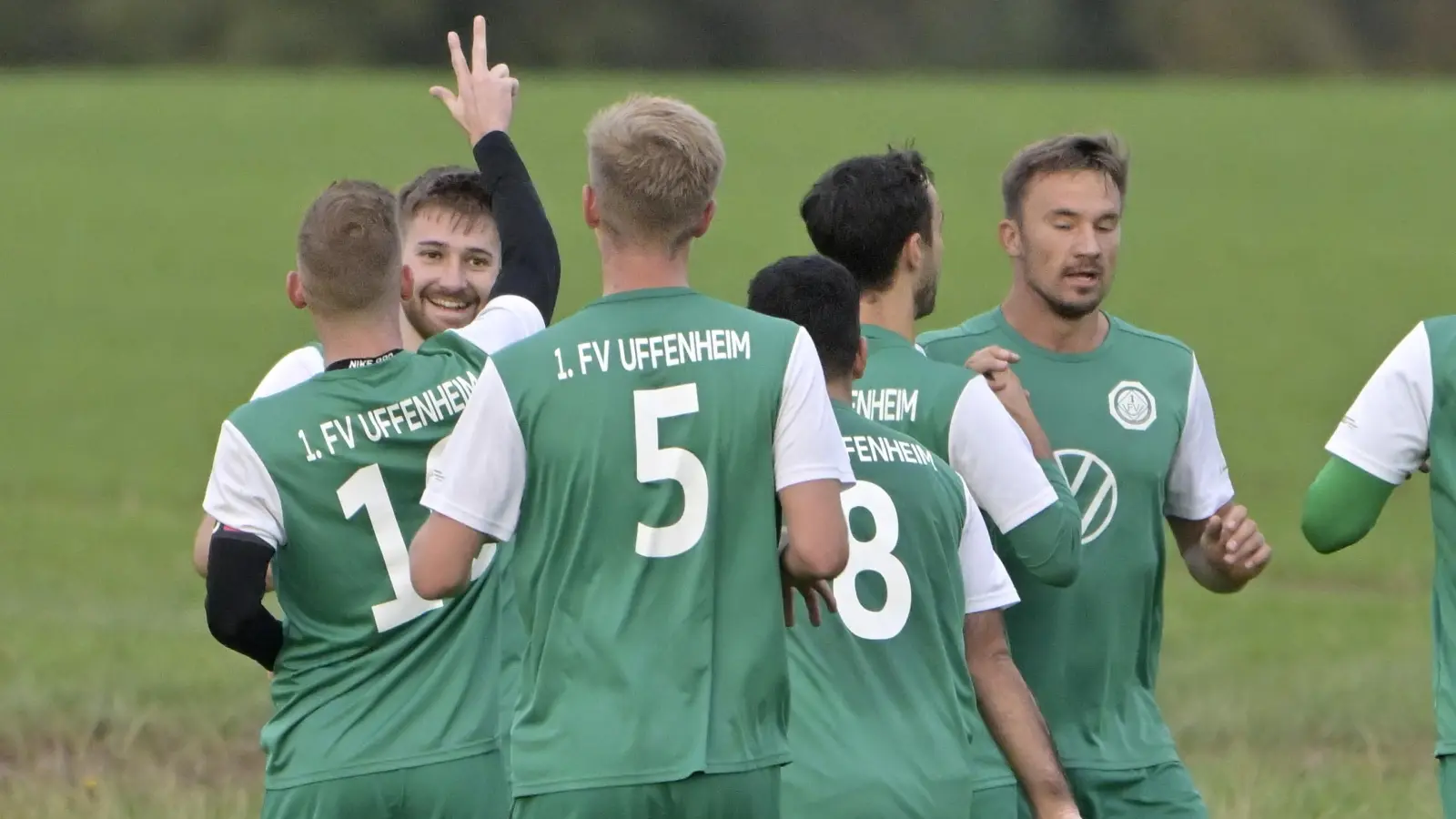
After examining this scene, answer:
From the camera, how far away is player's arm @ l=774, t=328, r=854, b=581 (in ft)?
13.8

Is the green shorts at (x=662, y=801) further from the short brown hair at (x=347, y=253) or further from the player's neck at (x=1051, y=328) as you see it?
the player's neck at (x=1051, y=328)

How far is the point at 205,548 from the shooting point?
17.1ft

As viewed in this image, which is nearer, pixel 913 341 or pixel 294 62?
pixel 913 341

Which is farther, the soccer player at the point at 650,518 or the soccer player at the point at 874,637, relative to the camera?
the soccer player at the point at 874,637

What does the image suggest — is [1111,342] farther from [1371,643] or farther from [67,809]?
[1371,643]

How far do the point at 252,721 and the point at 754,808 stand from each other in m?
6.80

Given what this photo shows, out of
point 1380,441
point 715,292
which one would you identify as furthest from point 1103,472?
point 715,292

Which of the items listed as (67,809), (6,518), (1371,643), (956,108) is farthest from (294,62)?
(67,809)

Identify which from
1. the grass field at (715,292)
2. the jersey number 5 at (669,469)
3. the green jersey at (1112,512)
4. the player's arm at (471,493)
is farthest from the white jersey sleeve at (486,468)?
the grass field at (715,292)

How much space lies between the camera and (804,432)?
13.9 ft

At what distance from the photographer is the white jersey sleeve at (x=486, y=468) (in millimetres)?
4219

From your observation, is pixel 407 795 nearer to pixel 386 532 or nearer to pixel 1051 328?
pixel 386 532

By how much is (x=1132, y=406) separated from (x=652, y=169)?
6.73 ft

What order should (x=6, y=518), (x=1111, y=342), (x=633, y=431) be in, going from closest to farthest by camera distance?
1. (x=633, y=431)
2. (x=1111, y=342)
3. (x=6, y=518)
